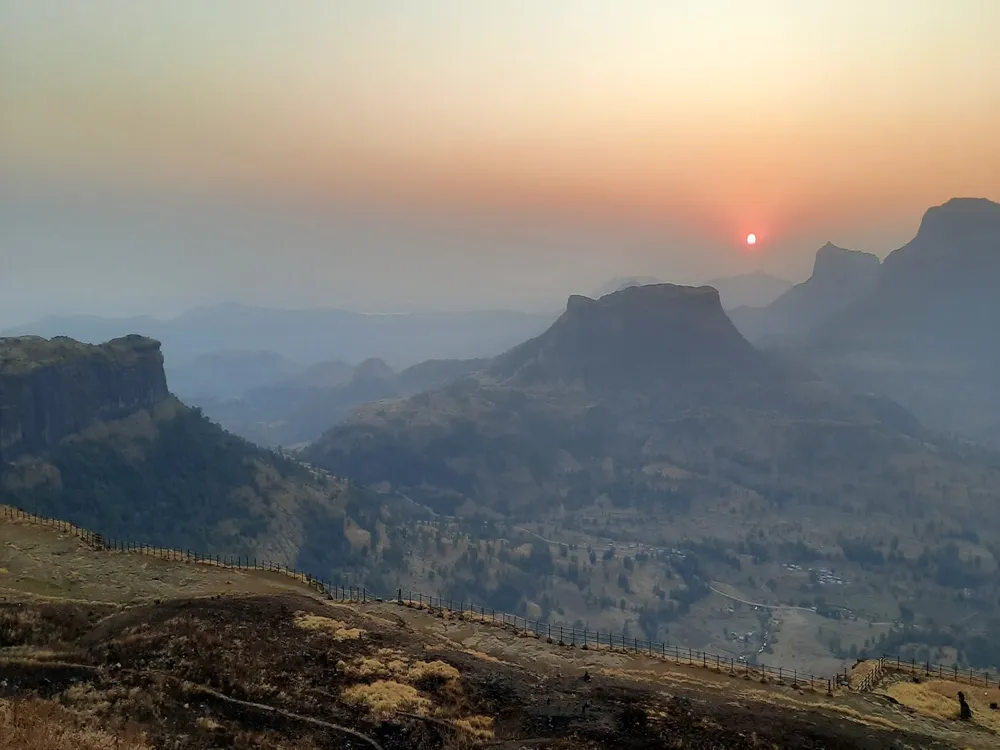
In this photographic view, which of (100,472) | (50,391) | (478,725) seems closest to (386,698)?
(478,725)

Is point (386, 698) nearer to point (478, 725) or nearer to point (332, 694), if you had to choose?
point (332, 694)

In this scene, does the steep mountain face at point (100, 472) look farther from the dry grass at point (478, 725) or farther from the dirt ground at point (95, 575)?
the dry grass at point (478, 725)

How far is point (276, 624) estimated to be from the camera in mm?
37031

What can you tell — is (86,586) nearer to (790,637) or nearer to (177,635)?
(177,635)

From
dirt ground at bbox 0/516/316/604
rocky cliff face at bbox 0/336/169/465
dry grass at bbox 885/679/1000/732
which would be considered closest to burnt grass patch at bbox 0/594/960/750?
dirt ground at bbox 0/516/316/604

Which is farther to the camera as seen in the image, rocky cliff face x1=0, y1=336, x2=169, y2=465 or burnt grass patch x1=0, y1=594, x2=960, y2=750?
rocky cliff face x1=0, y1=336, x2=169, y2=465

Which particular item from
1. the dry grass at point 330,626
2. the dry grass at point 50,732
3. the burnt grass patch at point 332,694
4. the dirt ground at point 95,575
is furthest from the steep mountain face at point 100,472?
the dry grass at point 50,732

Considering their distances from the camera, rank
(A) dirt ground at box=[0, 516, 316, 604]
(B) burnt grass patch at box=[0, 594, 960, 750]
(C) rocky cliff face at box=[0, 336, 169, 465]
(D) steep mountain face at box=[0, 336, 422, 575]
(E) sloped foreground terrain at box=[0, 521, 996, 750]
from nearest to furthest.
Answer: (E) sloped foreground terrain at box=[0, 521, 996, 750]
(B) burnt grass patch at box=[0, 594, 960, 750]
(A) dirt ground at box=[0, 516, 316, 604]
(D) steep mountain face at box=[0, 336, 422, 575]
(C) rocky cliff face at box=[0, 336, 169, 465]

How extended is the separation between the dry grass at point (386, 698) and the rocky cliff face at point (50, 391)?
169998 mm

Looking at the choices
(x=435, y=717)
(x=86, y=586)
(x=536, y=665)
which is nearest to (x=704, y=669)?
(x=536, y=665)

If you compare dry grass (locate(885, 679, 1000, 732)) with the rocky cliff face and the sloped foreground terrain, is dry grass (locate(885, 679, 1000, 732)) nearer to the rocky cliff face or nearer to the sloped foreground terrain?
the sloped foreground terrain

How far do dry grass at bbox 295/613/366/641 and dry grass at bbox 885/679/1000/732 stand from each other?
33075 mm

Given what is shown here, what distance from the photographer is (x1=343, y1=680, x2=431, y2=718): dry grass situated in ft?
95.3

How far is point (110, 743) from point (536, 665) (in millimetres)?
23121
